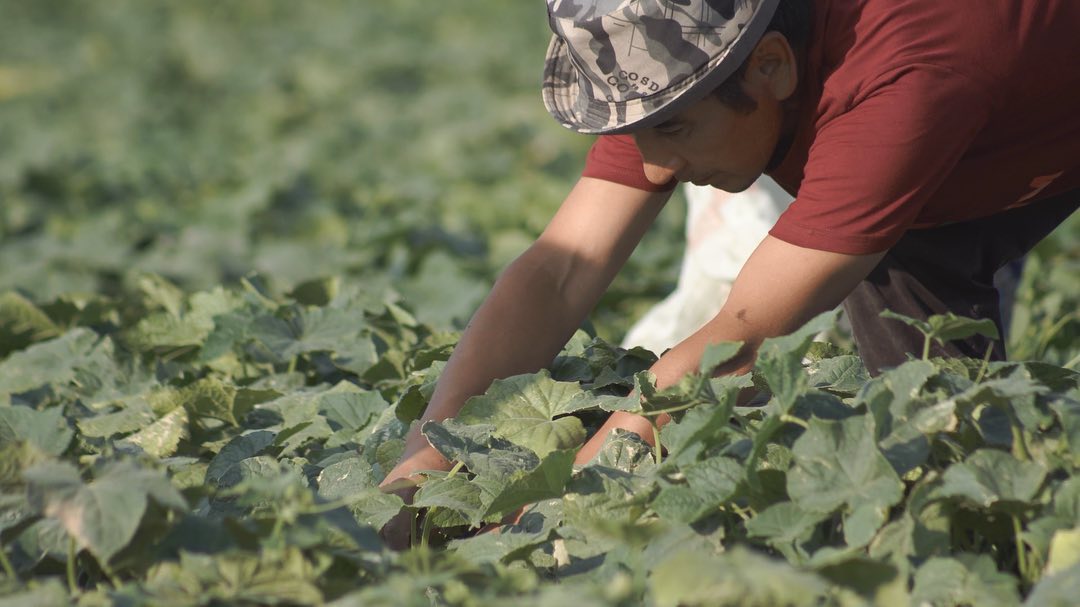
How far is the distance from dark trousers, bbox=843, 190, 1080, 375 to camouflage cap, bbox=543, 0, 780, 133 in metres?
0.86

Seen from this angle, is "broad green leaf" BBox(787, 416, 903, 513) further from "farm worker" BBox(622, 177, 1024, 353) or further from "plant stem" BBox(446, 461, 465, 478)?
"farm worker" BBox(622, 177, 1024, 353)

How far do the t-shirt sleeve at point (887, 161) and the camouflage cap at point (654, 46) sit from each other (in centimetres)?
21

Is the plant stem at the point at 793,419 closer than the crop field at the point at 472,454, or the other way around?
the crop field at the point at 472,454

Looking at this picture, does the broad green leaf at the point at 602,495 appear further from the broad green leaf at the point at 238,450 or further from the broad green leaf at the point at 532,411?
the broad green leaf at the point at 238,450

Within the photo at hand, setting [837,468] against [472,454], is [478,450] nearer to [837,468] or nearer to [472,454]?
[472,454]

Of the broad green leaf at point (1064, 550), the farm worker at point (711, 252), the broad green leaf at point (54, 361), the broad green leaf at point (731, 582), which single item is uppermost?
the broad green leaf at point (731, 582)

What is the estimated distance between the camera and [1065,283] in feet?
13.9

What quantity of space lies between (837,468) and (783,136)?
2.33 ft

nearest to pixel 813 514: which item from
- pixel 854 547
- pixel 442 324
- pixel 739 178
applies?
pixel 854 547

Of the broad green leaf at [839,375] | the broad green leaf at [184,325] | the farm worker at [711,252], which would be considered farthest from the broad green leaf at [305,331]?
the farm worker at [711,252]

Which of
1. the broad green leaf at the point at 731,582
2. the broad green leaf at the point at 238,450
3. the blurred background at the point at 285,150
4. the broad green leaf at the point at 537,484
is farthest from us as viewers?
the blurred background at the point at 285,150

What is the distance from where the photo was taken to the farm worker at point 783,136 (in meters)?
1.92

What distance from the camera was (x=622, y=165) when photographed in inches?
95.7

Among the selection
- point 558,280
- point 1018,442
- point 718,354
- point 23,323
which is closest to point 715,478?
point 718,354
